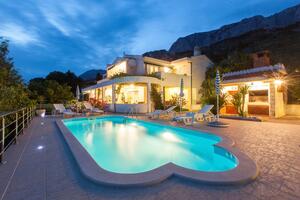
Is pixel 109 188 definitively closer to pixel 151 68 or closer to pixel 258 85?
pixel 258 85

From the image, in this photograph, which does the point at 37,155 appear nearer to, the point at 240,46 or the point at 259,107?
the point at 259,107

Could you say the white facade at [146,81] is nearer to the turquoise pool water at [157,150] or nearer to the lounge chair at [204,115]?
the lounge chair at [204,115]

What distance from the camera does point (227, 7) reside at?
3570 inches

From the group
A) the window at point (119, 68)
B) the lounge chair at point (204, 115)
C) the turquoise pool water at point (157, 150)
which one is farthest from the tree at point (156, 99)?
the turquoise pool water at point (157, 150)

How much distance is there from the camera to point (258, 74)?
11789 mm

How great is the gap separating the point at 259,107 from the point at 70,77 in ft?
140

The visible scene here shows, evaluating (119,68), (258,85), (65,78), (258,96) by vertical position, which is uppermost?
(65,78)

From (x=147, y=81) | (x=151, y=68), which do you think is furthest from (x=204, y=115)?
(x=151, y=68)

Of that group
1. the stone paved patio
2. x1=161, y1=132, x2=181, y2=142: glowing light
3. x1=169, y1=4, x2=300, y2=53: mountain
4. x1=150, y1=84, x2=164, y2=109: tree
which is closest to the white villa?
x1=150, y1=84, x2=164, y2=109: tree

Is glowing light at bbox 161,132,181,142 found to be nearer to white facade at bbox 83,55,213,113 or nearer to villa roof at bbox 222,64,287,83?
white facade at bbox 83,55,213,113

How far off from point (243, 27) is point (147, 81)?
67297 millimetres

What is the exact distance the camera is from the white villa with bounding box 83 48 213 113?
15.2m

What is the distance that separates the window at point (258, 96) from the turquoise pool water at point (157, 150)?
9.37 metres

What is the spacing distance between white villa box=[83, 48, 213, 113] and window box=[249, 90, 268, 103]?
575cm
